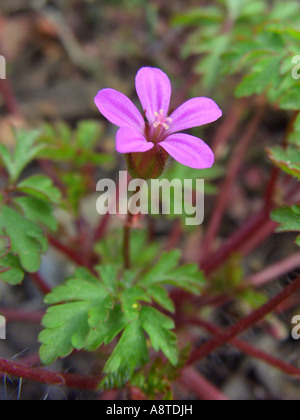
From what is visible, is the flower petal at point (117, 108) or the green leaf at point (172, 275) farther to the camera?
the green leaf at point (172, 275)

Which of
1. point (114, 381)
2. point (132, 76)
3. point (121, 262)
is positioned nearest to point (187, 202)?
point (121, 262)

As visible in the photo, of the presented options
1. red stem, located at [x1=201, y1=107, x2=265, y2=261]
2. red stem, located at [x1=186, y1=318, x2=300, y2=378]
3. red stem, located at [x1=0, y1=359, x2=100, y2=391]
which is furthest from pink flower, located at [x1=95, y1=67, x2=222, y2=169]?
red stem, located at [x1=201, y1=107, x2=265, y2=261]

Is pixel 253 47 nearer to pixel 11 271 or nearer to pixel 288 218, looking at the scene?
pixel 288 218

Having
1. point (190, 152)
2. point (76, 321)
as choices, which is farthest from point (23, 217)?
point (190, 152)

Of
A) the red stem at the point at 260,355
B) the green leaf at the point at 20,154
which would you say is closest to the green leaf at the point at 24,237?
the green leaf at the point at 20,154

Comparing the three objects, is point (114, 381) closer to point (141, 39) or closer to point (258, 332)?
point (258, 332)

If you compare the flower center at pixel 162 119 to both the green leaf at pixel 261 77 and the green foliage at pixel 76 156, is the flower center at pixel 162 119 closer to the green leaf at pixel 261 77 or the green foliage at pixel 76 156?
the green leaf at pixel 261 77
